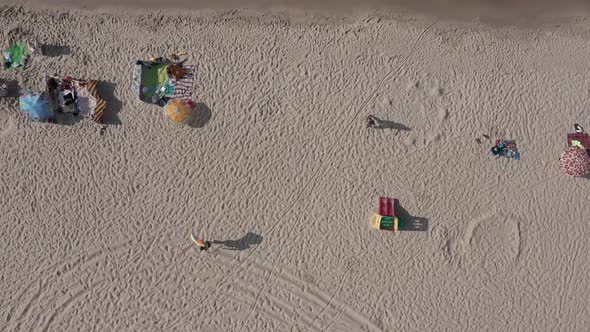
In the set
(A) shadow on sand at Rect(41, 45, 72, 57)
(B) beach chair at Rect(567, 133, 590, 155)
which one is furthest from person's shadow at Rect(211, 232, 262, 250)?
(B) beach chair at Rect(567, 133, 590, 155)

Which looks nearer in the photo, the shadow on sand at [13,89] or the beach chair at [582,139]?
the shadow on sand at [13,89]

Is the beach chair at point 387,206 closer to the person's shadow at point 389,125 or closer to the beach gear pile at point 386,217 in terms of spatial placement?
the beach gear pile at point 386,217

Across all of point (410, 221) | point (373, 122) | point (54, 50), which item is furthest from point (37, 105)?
point (410, 221)

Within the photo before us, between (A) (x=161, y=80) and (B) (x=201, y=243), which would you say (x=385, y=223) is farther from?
(A) (x=161, y=80)

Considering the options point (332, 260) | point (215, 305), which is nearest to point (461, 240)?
point (332, 260)

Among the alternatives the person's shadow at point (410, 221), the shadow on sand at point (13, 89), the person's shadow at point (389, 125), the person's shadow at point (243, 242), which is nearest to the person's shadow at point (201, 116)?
the person's shadow at point (243, 242)

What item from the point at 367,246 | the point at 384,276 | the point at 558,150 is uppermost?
the point at 558,150

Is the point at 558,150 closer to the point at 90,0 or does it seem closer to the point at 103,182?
the point at 103,182
